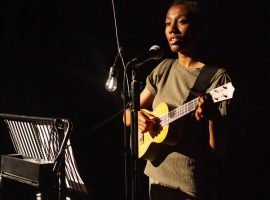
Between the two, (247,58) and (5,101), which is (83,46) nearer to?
(5,101)

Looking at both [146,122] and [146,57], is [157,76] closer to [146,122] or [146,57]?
[146,122]

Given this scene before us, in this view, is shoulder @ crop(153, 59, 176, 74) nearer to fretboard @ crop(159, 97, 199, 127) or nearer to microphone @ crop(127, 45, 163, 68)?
fretboard @ crop(159, 97, 199, 127)

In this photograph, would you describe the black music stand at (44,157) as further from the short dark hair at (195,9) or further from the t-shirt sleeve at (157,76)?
the short dark hair at (195,9)

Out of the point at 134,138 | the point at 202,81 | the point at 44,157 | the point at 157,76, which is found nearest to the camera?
the point at 134,138

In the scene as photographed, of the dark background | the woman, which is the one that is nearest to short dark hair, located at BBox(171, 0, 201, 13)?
the woman

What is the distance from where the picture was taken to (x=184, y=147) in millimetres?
2109

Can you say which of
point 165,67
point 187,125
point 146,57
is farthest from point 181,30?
point 187,125

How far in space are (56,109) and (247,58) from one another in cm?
200

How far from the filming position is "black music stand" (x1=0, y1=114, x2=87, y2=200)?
2.00 m

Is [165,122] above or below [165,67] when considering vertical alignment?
below

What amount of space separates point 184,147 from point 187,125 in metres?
0.16

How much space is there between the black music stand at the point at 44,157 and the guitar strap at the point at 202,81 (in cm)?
74

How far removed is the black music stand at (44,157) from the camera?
2.00 metres

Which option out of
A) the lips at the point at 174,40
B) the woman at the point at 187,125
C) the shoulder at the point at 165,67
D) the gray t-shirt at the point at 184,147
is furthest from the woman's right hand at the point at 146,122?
the lips at the point at 174,40
